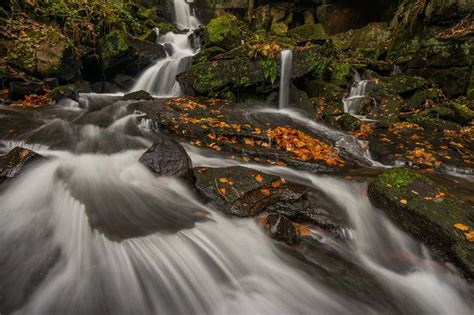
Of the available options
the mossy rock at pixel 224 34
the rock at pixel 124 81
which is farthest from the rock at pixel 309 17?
the rock at pixel 124 81

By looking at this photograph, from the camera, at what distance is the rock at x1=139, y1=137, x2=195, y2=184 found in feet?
14.0

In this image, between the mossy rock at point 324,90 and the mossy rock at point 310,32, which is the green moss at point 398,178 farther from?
the mossy rock at point 310,32

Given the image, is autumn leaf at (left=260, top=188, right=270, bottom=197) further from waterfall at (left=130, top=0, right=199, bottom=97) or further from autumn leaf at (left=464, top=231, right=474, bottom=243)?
waterfall at (left=130, top=0, right=199, bottom=97)

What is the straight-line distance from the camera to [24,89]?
753 cm

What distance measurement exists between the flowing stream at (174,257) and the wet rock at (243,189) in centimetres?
17

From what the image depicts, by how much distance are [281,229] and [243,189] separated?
0.80 meters

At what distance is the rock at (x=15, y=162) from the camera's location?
12.3ft

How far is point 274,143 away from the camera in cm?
590

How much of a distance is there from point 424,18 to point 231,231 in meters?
11.9

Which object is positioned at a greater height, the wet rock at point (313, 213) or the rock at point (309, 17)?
the rock at point (309, 17)

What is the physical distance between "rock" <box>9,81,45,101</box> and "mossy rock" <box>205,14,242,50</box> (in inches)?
234

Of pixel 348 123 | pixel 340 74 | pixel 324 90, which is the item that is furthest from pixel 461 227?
pixel 340 74

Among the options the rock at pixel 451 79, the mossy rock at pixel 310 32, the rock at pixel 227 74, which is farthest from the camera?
the mossy rock at pixel 310 32

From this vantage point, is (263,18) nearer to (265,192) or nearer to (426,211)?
(265,192)
